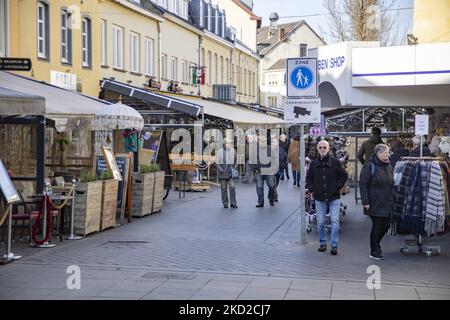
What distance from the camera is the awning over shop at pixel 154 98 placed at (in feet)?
79.5

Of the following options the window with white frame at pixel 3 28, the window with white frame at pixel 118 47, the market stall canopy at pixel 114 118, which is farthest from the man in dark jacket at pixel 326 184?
the window with white frame at pixel 118 47

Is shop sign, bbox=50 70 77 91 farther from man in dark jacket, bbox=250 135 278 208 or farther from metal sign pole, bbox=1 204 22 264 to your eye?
metal sign pole, bbox=1 204 22 264

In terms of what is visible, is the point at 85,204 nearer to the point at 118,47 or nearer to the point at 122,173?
the point at 122,173

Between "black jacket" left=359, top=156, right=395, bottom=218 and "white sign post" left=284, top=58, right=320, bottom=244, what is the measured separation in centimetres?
153

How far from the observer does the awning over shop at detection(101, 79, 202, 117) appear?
24.2m

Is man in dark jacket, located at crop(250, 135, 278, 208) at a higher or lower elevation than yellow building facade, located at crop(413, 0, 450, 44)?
lower

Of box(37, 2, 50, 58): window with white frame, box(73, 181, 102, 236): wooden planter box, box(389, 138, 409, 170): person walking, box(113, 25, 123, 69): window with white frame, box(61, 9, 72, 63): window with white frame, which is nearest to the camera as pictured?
box(73, 181, 102, 236): wooden planter box

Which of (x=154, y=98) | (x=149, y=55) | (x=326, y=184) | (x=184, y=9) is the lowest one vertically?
(x=326, y=184)

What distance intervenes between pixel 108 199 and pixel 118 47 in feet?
50.3

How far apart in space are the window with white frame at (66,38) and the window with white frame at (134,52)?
261 inches

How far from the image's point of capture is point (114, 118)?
15.8 metres

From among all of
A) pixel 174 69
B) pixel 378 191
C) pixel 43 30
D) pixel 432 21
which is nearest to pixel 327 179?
pixel 378 191

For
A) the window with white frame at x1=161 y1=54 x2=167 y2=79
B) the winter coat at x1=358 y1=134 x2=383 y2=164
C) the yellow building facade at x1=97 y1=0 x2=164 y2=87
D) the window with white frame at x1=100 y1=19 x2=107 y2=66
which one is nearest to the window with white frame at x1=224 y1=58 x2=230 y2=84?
the window with white frame at x1=161 y1=54 x2=167 y2=79

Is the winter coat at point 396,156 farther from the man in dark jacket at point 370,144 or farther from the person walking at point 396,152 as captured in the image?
the man in dark jacket at point 370,144
